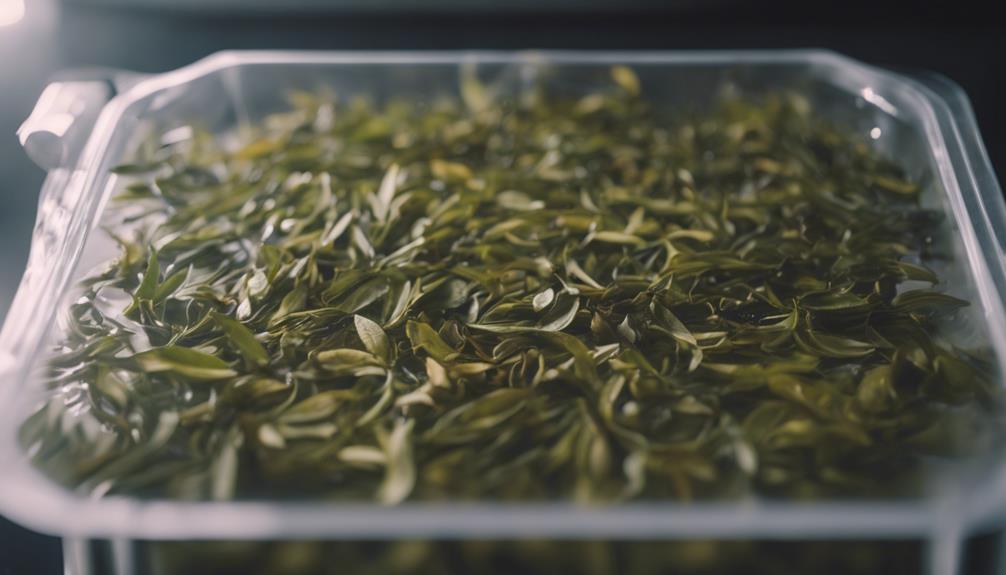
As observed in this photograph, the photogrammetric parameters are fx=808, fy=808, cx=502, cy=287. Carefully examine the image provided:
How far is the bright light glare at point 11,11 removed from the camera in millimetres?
1449

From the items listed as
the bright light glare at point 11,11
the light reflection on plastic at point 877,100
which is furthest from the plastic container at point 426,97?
the bright light glare at point 11,11

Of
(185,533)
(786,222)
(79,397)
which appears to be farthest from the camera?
(786,222)

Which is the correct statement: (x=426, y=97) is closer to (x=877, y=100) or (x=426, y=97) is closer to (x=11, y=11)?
(x=877, y=100)

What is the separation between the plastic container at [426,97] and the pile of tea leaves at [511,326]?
0.02 meters

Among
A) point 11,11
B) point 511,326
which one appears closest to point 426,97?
point 511,326

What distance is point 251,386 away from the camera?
21.0 inches

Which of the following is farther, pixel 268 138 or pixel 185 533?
pixel 268 138

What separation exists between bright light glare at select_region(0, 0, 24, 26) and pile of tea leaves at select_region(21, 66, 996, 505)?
3.08 ft

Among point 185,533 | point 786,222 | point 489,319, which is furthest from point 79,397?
point 786,222

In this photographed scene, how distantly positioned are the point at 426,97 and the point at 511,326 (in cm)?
40

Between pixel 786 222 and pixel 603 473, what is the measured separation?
34cm

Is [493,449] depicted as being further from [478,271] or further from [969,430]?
[969,430]

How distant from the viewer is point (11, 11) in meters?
1.48

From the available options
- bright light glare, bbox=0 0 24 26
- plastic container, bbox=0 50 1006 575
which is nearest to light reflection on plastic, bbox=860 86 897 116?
plastic container, bbox=0 50 1006 575
